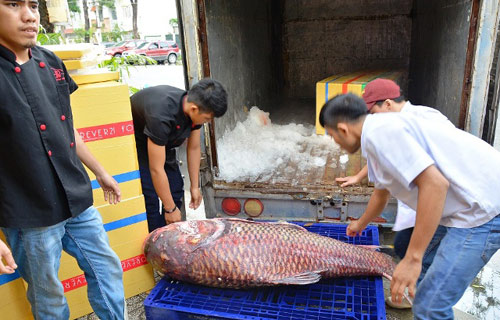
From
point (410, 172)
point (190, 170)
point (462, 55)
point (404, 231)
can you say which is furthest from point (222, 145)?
point (410, 172)

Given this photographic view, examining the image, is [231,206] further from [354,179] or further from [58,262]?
[58,262]

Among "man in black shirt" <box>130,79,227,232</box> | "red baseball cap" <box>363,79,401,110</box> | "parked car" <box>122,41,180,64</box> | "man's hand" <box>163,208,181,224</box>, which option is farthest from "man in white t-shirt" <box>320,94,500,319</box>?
"parked car" <box>122,41,180,64</box>

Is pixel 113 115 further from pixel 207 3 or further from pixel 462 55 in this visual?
pixel 462 55

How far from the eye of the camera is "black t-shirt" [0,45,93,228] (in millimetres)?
1757

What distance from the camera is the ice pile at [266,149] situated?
3.61 metres

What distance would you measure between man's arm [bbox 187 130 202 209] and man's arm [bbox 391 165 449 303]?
179 cm

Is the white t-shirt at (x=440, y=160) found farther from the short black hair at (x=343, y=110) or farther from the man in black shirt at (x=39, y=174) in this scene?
the man in black shirt at (x=39, y=174)

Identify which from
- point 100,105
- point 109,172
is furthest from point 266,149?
point 100,105

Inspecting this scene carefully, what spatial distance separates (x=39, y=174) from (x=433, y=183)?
1711 mm

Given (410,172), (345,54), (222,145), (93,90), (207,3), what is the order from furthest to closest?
(345,54) → (222,145) → (207,3) → (93,90) → (410,172)

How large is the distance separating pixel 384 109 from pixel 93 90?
1838 millimetres

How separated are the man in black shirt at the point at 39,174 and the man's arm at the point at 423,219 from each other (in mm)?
1551

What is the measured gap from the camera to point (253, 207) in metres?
3.26

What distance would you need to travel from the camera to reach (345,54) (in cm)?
662
